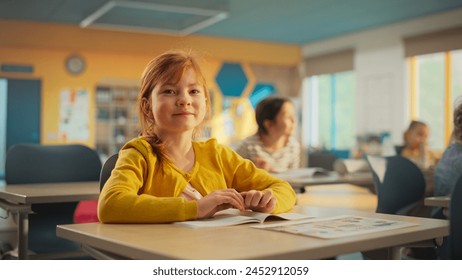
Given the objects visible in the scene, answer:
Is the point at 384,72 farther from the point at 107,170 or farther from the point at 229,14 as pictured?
the point at 107,170

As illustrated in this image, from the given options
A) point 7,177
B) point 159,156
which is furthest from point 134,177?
point 7,177

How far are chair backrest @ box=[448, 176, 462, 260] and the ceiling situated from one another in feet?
17.3

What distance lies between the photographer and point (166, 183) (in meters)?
1.39

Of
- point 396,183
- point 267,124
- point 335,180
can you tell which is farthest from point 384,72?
point 396,183

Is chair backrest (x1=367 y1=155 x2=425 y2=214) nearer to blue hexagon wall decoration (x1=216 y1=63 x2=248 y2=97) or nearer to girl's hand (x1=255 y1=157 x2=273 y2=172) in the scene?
girl's hand (x1=255 y1=157 x2=273 y2=172)

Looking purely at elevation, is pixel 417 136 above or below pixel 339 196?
above

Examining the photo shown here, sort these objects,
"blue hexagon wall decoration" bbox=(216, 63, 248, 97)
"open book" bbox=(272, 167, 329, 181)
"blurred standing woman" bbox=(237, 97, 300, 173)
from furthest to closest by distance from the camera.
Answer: "blue hexagon wall decoration" bbox=(216, 63, 248, 97) → "blurred standing woman" bbox=(237, 97, 300, 173) → "open book" bbox=(272, 167, 329, 181)

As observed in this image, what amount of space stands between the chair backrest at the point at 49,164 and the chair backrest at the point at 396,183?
117 centimetres

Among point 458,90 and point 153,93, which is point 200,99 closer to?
point 153,93

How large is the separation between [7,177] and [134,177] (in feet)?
4.29

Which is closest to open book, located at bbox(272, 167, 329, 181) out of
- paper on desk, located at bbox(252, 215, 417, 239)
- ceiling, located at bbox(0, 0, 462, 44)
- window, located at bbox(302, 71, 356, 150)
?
paper on desk, located at bbox(252, 215, 417, 239)

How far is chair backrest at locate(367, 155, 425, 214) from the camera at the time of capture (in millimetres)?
2209

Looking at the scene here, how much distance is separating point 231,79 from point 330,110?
178cm
